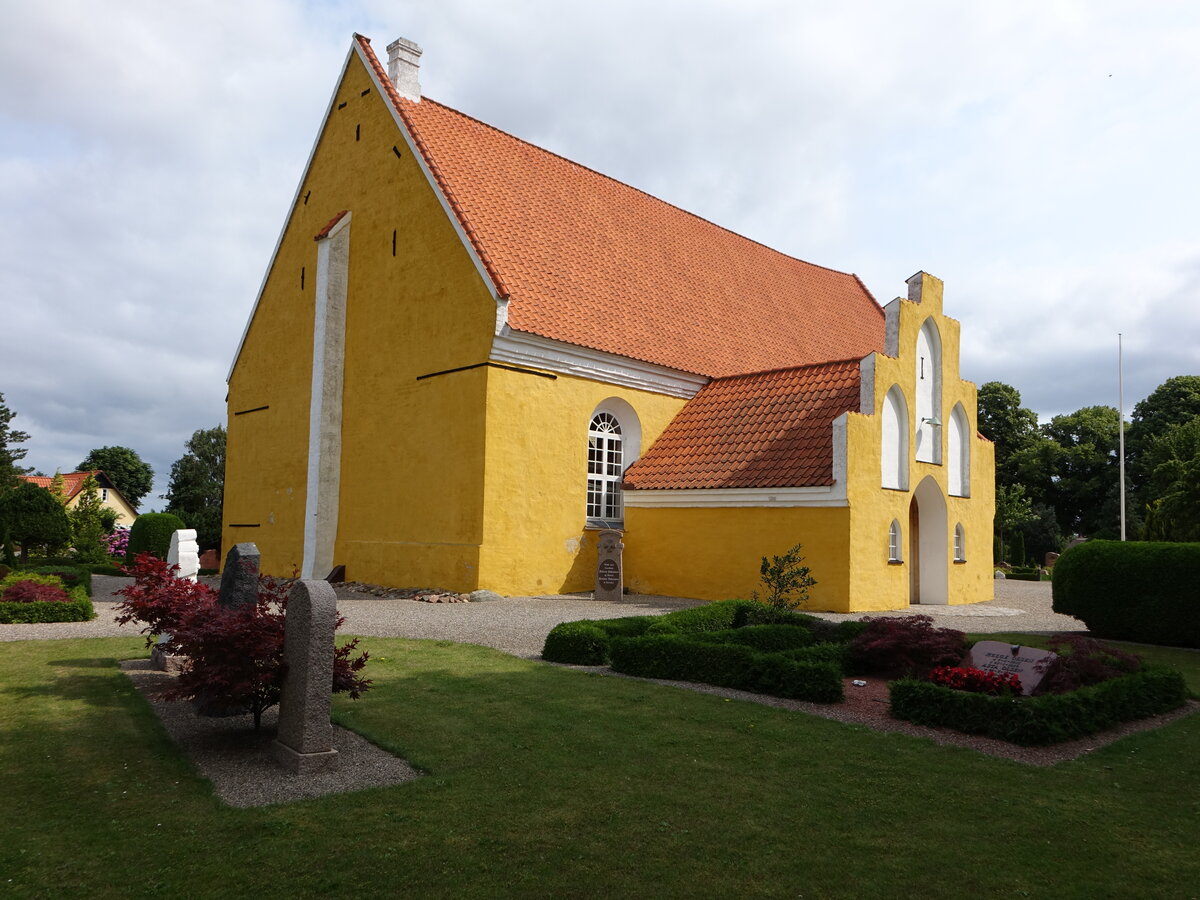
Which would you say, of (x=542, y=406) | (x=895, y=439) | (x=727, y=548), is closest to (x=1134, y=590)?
(x=895, y=439)

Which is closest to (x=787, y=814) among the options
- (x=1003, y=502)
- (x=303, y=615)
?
(x=303, y=615)

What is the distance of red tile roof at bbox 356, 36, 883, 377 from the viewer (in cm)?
1866

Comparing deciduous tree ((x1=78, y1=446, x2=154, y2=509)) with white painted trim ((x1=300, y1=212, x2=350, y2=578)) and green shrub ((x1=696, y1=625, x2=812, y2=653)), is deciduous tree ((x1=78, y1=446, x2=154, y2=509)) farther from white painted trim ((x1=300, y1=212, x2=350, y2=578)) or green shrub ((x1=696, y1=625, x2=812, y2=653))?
green shrub ((x1=696, y1=625, x2=812, y2=653))

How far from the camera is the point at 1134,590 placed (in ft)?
43.0

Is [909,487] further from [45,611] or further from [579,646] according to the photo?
[45,611]

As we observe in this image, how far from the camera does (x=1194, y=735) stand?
7.15m

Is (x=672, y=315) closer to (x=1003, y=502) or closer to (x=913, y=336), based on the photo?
(x=913, y=336)

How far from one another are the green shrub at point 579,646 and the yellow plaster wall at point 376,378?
707 centimetres

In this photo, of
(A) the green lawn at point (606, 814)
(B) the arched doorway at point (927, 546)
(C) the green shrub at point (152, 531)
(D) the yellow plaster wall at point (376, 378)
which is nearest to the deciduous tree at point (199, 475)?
(C) the green shrub at point (152, 531)

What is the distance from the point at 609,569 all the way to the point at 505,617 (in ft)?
12.3

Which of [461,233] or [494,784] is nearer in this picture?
[494,784]

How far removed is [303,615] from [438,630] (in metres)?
6.68

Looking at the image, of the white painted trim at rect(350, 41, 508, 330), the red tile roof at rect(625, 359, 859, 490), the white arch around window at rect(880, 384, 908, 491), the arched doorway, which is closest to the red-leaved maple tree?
the white painted trim at rect(350, 41, 508, 330)

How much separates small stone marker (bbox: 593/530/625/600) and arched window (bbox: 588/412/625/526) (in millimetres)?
1784
